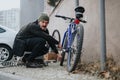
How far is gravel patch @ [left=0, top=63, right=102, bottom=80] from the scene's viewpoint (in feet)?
22.8

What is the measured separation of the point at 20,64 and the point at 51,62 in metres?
0.90

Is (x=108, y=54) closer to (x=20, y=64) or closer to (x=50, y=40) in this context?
(x=50, y=40)

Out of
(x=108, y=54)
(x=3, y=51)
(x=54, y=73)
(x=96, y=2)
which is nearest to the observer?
(x=54, y=73)

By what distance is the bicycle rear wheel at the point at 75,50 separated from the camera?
7.30 metres

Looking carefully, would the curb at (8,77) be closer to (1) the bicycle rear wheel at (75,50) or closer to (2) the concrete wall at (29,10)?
(1) the bicycle rear wheel at (75,50)

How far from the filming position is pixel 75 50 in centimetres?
755

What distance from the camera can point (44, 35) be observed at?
28.2 feet

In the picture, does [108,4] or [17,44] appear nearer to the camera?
[108,4]

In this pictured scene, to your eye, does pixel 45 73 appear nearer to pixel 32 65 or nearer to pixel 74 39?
pixel 74 39

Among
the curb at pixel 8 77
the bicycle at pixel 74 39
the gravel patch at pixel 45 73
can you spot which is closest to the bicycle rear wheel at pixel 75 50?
the bicycle at pixel 74 39

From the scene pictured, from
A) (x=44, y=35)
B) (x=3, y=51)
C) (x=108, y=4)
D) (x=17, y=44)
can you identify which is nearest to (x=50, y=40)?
(x=44, y=35)

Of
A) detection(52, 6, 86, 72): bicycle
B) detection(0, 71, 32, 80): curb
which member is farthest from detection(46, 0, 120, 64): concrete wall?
detection(0, 71, 32, 80): curb

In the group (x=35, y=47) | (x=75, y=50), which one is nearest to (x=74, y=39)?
(x=75, y=50)

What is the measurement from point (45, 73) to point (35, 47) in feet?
3.44
